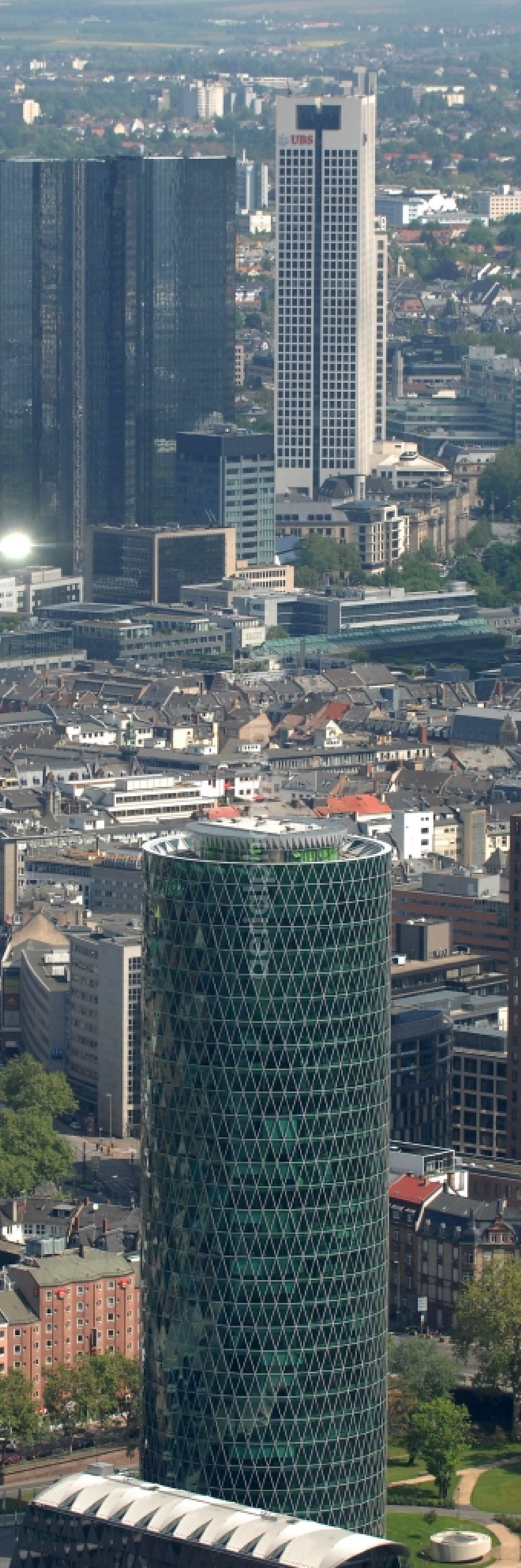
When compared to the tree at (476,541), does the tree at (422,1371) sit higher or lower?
lower

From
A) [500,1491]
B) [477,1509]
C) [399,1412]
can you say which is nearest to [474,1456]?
[399,1412]

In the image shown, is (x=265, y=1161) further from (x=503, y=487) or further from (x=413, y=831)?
(x=503, y=487)

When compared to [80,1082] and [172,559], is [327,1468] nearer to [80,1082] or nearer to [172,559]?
[80,1082]

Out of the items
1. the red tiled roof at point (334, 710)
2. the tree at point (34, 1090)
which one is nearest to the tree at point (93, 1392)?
the tree at point (34, 1090)

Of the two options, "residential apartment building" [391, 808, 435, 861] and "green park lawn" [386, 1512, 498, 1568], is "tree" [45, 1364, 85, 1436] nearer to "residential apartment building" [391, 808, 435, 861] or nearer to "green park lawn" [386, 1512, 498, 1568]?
"green park lawn" [386, 1512, 498, 1568]

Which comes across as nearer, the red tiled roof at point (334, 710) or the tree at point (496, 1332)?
the tree at point (496, 1332)

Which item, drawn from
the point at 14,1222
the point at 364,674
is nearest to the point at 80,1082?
the point at 14,1222

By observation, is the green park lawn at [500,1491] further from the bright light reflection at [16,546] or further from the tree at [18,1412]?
the bright light reflection at [16,546]
